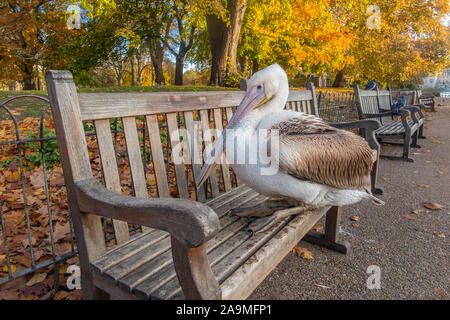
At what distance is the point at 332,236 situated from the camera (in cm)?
264

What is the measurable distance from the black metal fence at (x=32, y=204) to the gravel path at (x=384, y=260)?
4.59 ft

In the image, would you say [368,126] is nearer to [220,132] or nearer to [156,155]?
[220,132]

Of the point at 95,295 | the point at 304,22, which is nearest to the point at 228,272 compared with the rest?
the point at 95,295

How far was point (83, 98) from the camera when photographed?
1426 millimetres

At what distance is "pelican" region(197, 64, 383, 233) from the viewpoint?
1694 mm

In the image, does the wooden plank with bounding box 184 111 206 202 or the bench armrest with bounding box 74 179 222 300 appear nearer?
the bench armrest with bounding box 74 179 222 300

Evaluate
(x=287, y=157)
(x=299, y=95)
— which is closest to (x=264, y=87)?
(x=287, y=157)

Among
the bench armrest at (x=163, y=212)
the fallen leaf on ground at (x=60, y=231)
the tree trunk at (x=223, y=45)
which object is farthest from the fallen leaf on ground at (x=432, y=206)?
the tree trunk at (x=223, y=45)

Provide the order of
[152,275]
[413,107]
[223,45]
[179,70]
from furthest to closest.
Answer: [179,70] < [223,45] < [413,107] < [152,275]

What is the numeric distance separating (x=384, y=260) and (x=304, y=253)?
709 mm

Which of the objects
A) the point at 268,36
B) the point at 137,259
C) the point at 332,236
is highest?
the point at 268,36

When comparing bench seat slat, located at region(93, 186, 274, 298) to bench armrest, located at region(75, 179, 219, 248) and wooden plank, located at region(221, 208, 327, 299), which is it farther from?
bench armrest, located at region(75, 179, 219, 248)

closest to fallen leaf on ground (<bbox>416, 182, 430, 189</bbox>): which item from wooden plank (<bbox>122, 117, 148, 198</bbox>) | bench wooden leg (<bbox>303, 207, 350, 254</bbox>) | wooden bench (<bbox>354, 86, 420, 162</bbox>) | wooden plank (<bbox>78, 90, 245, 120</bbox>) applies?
wooden bench (<bbox>354, 86, 420, 162</bbox>)

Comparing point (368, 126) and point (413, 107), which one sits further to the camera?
point (413, 107)
